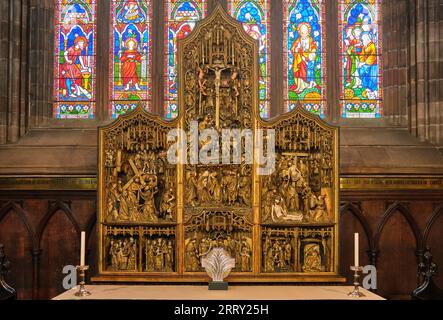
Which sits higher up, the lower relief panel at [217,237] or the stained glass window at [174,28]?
the stained glass window at [174,28]

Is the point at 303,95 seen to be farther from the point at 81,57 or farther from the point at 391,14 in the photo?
the point at 81,57

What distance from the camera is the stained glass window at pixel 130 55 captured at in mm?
12469

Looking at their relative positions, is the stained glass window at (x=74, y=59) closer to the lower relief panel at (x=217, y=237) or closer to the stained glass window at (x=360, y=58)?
the lower relief panel at (x=217, y=237)

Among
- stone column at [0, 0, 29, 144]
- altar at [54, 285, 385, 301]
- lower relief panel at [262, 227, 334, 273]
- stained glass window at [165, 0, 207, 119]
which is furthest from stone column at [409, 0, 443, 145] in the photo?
stone column at [0, 0, 29, 144]

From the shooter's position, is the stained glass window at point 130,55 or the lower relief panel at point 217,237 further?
the stained glass window at point 130,55

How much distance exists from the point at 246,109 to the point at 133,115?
1.56m

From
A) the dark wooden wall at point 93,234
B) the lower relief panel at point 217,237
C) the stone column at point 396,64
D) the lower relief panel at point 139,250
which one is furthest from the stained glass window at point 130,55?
the stone column at point 396,64

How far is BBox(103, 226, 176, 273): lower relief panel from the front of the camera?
8969 mm

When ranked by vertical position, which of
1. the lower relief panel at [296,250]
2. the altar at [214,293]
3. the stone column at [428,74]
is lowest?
the altar at [214,293]

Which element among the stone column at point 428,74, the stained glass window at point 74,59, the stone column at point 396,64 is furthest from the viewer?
the stained glass window at point 74,59

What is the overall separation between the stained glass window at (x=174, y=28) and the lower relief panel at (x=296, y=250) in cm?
420

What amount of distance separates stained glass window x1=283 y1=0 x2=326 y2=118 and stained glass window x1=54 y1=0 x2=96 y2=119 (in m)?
3.68
